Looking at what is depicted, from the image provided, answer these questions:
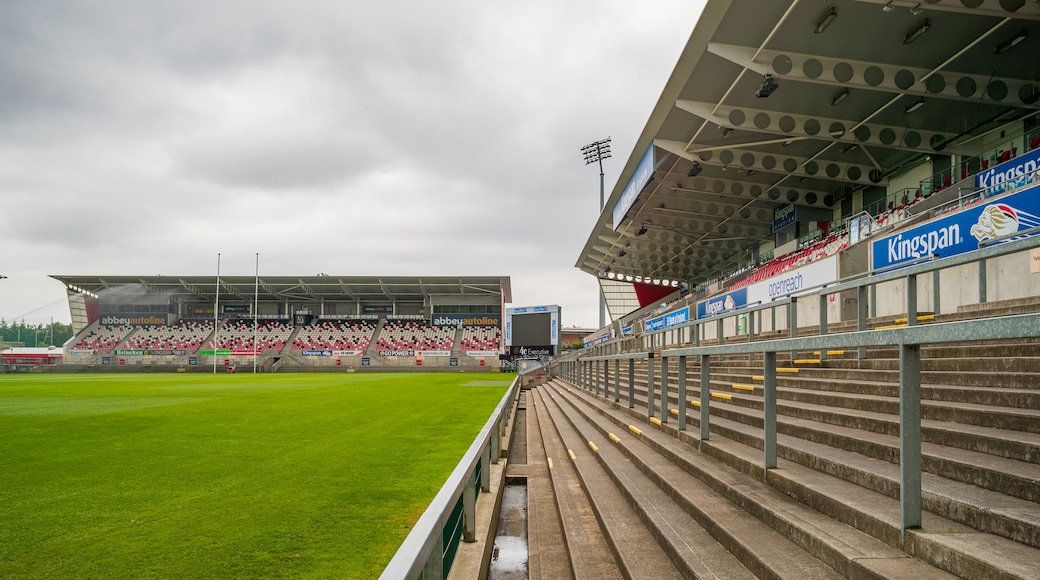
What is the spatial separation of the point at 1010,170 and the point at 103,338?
69.9m

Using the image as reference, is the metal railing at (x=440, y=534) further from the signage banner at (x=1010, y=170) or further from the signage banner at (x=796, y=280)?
the signage banner at (x=1010, y=170)

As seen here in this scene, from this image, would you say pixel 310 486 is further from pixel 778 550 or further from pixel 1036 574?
pixel 1036 574

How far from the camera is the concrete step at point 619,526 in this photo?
11.5 ft

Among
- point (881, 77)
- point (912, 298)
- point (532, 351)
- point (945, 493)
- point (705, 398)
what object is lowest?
point (532, 351)

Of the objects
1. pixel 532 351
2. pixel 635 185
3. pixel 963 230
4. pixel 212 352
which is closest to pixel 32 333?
pixel 212 352

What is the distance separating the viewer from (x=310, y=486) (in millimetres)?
5562

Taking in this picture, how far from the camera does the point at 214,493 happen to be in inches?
209

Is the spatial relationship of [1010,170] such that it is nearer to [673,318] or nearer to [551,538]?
[673,318]

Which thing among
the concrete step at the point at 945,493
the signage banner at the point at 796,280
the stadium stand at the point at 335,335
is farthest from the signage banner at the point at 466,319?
the concrete step at the point at 945,493

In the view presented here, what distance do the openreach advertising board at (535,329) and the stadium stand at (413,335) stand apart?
13.9m

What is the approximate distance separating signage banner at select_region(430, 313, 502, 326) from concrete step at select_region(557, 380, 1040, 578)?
59839mm

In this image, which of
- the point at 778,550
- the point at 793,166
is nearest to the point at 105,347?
the point at 793,166

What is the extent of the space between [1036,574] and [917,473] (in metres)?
0.56

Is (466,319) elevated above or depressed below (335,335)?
above
